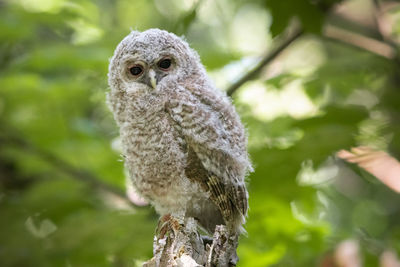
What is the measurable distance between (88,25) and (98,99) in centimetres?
54

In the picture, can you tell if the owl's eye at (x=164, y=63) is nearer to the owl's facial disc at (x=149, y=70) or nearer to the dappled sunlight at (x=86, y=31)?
the owl's facial disc at (x=149, y=70)

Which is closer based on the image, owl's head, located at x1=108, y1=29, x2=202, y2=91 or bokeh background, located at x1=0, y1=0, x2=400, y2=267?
owl's head, located at x1=108, y1=29, x2=202, y2=91

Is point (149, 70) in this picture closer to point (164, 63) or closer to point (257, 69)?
point (164, 63)

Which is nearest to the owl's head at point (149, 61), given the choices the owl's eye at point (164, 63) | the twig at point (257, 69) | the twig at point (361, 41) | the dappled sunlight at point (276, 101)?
the owl's eye at point (164, 63)

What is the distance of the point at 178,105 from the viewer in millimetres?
1929

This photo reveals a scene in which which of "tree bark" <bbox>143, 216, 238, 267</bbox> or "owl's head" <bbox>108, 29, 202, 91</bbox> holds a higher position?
"owl's head" <bbox>108, 29, 202, 91</bbox>

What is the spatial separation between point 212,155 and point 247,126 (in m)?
0.81

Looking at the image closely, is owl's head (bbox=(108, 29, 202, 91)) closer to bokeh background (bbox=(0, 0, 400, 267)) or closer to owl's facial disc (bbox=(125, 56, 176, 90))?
owl's facial disc (bbox=(125, 56, 176, 90))

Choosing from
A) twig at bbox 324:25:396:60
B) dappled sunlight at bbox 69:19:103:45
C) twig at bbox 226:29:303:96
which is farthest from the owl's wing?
dappled sunlight at bbox 69:19:103:45

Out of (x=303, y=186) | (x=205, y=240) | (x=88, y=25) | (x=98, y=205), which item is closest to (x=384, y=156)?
(x=303, y=186)

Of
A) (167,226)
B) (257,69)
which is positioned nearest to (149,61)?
(167,226)

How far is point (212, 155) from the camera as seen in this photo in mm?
1894

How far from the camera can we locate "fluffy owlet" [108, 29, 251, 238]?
74.6 inches

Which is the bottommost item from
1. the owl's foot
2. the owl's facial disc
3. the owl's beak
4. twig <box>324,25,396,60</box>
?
the owl's foot
